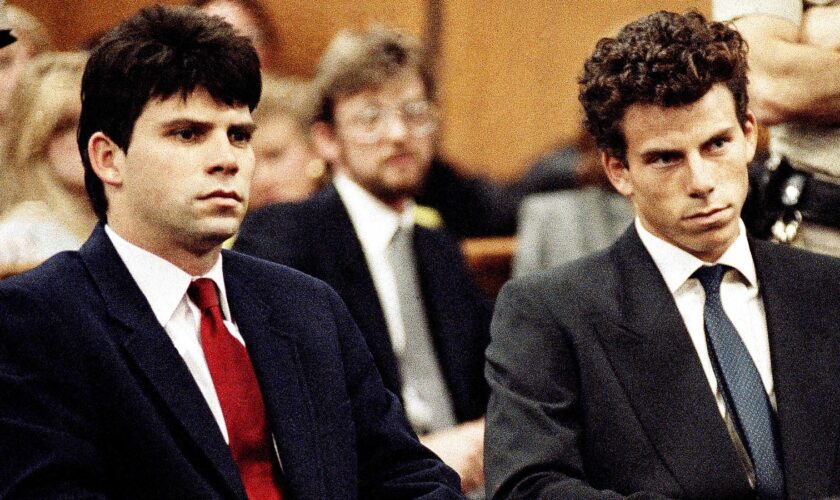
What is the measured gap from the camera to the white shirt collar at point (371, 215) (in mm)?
3123

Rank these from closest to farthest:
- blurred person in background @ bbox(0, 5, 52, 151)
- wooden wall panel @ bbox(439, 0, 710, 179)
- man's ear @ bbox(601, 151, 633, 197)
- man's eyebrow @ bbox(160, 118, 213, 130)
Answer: man's eyebrow @ bbox(160, 118, 213, 130) → man's ear @ bbox(601, 151, 633, 197) → blurred person in background @ bbox(0, 5, 52, 151) → wooden wall panel @ bbox(439, 0, 710, 179)

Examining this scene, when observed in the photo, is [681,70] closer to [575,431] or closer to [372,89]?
[575,431]

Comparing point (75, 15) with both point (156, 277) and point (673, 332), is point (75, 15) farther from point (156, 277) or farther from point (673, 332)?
point (673, 332)

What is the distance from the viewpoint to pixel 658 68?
6.72ft

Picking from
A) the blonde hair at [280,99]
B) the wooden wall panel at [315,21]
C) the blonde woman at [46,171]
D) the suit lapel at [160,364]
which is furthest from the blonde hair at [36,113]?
the wooden wall panel at [315,21]

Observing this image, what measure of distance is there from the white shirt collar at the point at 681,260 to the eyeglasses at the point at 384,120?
1194mm

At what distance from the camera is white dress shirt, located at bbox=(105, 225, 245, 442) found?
5.91 feet

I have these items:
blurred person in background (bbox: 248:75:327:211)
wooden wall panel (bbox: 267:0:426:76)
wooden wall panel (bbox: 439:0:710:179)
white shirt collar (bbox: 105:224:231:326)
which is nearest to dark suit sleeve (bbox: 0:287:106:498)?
white shirt collar (bbox: 105:224:231:326)

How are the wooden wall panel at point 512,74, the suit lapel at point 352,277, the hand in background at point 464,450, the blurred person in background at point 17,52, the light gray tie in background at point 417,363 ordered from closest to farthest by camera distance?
the hand in background at point 464,450
the suit lapel at point 352,277
the light gray tie in background at point 417,363
the blurred person in background at point 17,52
the wooden wall panel at point 512,74

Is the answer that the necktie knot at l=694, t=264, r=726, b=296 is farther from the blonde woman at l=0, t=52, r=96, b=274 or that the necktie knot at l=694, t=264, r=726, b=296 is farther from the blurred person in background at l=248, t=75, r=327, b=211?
the blurred person in background at l=248, t=75, r=327, b=211

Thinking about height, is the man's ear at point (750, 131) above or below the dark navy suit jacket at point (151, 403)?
above

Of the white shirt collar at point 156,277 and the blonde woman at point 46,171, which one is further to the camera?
the blonde woman at point 46,171

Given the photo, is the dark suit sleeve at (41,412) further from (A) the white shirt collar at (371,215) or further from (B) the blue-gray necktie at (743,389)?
(A) the white shirt collar at (371,215)

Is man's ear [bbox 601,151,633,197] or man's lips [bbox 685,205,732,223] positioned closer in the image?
man's lips [bbox 685,205,732,223]
